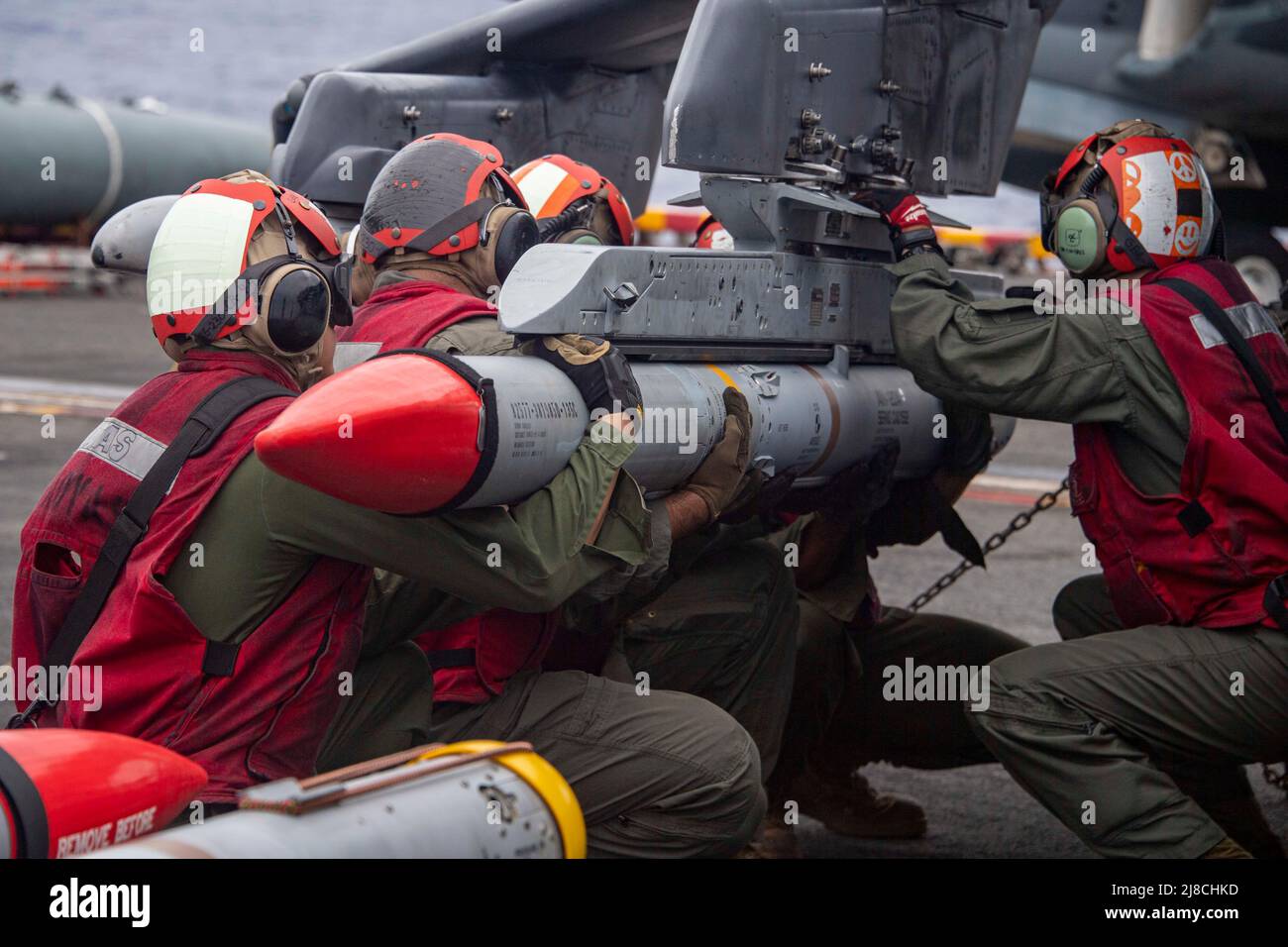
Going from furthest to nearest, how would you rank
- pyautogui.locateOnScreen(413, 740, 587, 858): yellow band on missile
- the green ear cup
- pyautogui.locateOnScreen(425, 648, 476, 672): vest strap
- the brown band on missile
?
the brown band on missile
the green ear cup
pyautogui.locateOnScreen(425, 648, 476, 672): vest strap
pyautogui.locateOnScreen(413, 740, 587, 858): yellow band on missile

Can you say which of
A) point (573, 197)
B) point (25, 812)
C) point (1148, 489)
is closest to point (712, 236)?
point (573, 197)

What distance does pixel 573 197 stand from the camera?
493 cm

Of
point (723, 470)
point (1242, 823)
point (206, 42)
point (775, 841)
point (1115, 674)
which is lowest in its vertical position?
point (775, 841)

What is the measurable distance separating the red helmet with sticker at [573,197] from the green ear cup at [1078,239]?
1479 millimetres

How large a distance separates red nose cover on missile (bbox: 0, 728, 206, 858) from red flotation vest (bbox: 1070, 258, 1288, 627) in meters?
2.35

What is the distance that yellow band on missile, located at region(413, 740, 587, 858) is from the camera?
244 cm

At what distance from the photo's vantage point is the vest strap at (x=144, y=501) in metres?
2.78

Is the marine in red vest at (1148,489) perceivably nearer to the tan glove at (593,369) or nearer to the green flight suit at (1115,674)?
the green flight suit at (1115,674)

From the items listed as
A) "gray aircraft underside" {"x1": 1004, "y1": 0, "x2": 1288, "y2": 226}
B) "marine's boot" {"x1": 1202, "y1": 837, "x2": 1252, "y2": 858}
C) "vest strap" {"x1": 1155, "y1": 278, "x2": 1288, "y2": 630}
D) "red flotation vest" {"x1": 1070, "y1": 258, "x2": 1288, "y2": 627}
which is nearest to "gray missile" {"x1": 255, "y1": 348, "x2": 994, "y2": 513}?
"red flotation vest" {"x1": 1070, "y1": 258, "x2": 1288, "y2": 627}

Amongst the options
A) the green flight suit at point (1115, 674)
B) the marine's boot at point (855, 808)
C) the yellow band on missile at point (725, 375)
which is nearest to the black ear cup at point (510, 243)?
the yellow band on missile at point (725, 375)

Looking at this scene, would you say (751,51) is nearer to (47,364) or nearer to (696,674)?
(696,674)

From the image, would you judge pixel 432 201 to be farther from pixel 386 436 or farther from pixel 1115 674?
pixel 1115 674

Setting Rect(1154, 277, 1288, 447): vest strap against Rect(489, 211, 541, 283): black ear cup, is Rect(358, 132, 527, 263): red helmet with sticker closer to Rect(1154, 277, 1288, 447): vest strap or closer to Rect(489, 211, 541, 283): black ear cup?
Rect(489, 211, 541, 283): black ear cup

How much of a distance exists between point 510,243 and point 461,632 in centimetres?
98
